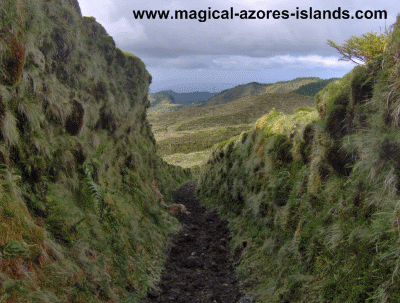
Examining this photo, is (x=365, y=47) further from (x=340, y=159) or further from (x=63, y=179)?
(x=63, y=179)

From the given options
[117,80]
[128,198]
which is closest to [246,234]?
[128,198]

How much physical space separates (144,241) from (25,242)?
15.2 ft

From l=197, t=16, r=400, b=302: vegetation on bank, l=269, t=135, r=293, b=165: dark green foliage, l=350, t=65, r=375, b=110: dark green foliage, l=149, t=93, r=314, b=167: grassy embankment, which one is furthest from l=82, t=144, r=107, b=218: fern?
l=149, t=93, r=314, b=167: grassy embankment

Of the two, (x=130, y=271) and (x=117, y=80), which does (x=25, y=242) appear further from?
(x=117, y=80)

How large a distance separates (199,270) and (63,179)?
15.7 feet

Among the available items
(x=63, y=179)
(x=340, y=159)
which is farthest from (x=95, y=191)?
(x=340, y=159)

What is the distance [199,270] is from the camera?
324 inches

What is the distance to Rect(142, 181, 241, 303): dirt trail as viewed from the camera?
6664 mm

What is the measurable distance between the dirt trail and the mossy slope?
0.50 meters

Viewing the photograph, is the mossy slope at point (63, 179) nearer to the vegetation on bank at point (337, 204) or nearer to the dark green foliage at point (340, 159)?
the vegetation on bank at point (337, 204)

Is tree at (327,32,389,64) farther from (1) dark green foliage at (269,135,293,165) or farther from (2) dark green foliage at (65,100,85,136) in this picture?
(2) dark green foliage at (65,100,85,136)

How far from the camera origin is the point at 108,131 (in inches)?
422

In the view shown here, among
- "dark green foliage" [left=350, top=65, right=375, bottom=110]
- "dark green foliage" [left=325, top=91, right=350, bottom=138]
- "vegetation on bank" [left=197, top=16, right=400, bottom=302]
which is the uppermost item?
"dark green foliage" [left=350, top=65, right=375, bottom=110]

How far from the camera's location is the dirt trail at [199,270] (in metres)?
6.66
